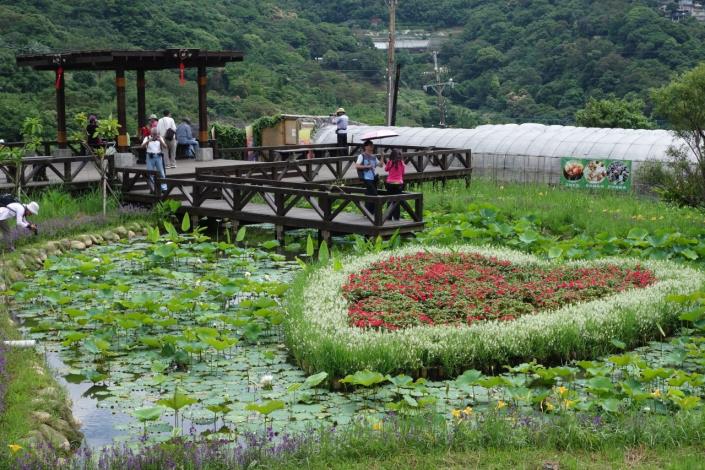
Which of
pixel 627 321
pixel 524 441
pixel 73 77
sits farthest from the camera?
pixel 73 77

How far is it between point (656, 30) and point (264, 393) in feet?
150

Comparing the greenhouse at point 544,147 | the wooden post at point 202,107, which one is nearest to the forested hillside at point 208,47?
the wooden post at point 202,107

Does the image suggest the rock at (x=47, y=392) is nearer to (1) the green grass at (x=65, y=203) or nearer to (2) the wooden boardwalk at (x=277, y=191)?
(2) the wooden boardwalk at (x=277, y=191)

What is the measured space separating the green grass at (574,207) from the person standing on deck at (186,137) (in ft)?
21.5

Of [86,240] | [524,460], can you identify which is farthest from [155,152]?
[524,460]

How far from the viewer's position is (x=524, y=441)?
7.91 meters

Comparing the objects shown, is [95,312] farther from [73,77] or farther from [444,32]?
[444,32]

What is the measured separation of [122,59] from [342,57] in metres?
37.5

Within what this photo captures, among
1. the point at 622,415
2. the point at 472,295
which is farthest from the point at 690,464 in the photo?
the point at 472,295

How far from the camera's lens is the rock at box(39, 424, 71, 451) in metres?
8.19

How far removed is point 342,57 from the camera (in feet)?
198

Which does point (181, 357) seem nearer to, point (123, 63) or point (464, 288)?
point (464, 288)

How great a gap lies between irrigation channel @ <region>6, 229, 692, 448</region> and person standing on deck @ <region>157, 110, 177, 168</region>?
9.34 meters

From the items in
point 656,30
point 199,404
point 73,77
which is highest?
point 656,30
